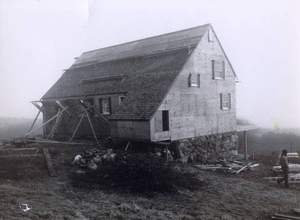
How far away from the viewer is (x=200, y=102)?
21.7 metres

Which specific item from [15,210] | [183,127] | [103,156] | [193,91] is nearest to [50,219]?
[15,210]

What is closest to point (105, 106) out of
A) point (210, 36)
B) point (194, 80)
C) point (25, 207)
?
point (194, 80)

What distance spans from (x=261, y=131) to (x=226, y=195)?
133 ft

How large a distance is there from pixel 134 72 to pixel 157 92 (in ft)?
17.6

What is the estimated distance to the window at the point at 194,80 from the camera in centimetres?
2055

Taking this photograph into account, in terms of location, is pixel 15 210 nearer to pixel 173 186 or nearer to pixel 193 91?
pixel 173 186

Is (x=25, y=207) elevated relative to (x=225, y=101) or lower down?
lower down

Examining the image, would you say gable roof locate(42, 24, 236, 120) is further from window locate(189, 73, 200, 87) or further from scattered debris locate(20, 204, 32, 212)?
scattered debris locate(20, 204, 32, 212)

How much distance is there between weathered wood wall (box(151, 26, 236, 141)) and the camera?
19.1 meters

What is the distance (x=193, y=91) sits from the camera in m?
21.0

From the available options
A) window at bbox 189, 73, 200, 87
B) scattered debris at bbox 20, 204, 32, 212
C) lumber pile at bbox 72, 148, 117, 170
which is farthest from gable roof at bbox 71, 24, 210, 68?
scattered debris at bbox 20, 204, 32, 212

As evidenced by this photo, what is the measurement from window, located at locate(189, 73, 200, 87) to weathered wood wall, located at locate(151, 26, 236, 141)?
0.23 meters

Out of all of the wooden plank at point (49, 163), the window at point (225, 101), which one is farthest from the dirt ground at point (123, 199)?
the window at point (225, 101)

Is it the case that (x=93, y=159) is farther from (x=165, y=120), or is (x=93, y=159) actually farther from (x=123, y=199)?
(x=165, y=120)
